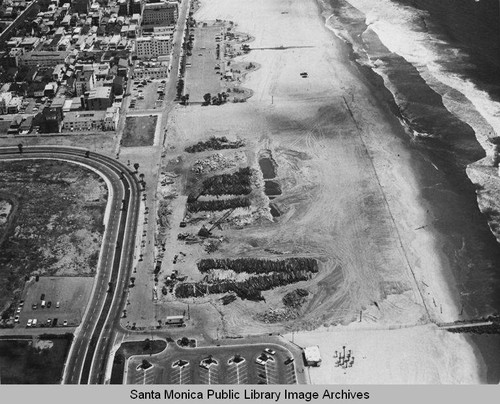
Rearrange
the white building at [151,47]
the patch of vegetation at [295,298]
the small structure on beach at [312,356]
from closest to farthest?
the small structure on beach at [312,356] < the patch of vegetation at [295,298] < the white building at [151,47]

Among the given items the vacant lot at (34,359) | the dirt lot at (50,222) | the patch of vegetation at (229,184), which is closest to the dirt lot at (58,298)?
the dirt lot at (50,222)

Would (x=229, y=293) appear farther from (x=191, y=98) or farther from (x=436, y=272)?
(x=191, y=98)

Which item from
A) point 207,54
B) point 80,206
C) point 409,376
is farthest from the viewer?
point 207,54

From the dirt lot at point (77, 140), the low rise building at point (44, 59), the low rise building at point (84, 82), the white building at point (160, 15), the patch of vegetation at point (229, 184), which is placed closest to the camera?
the patch of vegetation at point (229, 184)

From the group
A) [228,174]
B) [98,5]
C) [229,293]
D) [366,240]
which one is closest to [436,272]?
[366,240]

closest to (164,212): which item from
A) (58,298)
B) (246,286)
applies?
(246,286)

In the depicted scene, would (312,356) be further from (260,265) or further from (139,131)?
(139,131)

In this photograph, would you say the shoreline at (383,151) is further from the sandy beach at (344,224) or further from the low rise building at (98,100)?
Result: the low rise building at (98,100)
